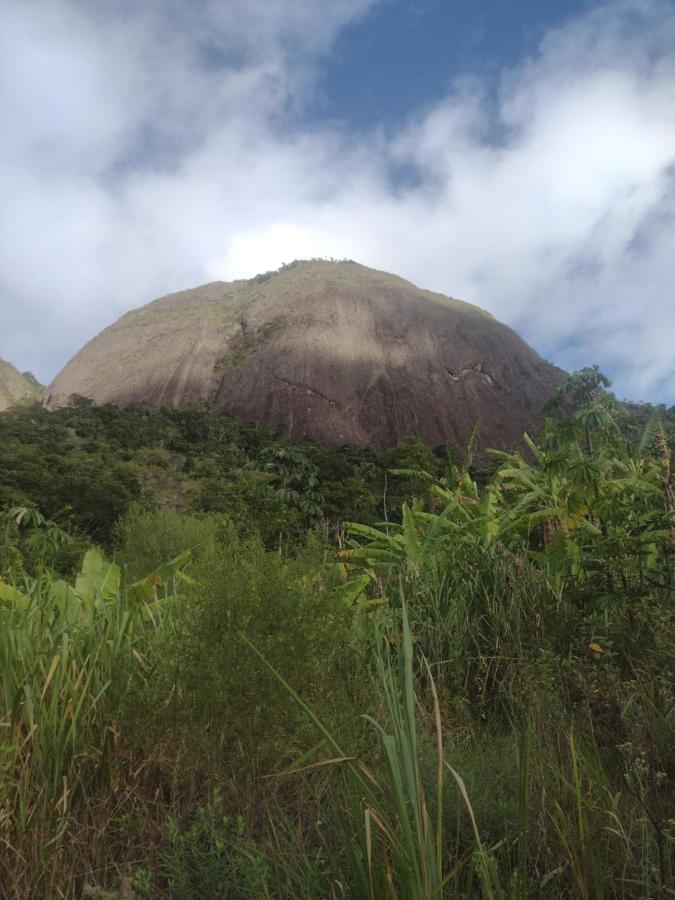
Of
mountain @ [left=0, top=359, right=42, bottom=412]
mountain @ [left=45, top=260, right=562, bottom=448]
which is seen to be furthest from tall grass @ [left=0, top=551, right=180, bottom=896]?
mountain @ [left=0, top=359, right=42, bottom=412]

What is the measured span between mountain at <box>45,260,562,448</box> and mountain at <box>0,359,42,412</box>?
8.85m

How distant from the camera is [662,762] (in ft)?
4.62

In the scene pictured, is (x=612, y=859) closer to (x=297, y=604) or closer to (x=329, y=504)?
(x=297, y=604)

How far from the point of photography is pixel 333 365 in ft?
184

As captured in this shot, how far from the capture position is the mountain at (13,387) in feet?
238

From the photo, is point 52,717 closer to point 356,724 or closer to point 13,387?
point 356,724

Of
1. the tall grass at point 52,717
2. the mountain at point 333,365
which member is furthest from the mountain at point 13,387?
the tall grass at point 52,717

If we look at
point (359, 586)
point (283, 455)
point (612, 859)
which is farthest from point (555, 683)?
point (283, 455)

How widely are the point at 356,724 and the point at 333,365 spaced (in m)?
55.0

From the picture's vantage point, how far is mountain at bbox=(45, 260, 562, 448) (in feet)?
169

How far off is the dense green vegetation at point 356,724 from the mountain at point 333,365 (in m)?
45.6

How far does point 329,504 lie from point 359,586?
78.7ft

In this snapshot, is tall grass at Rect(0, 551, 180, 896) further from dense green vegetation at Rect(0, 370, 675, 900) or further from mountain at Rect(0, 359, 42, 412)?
mountain at Rect(0, 359, 42, 412)

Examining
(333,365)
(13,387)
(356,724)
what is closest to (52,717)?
(356,724)
